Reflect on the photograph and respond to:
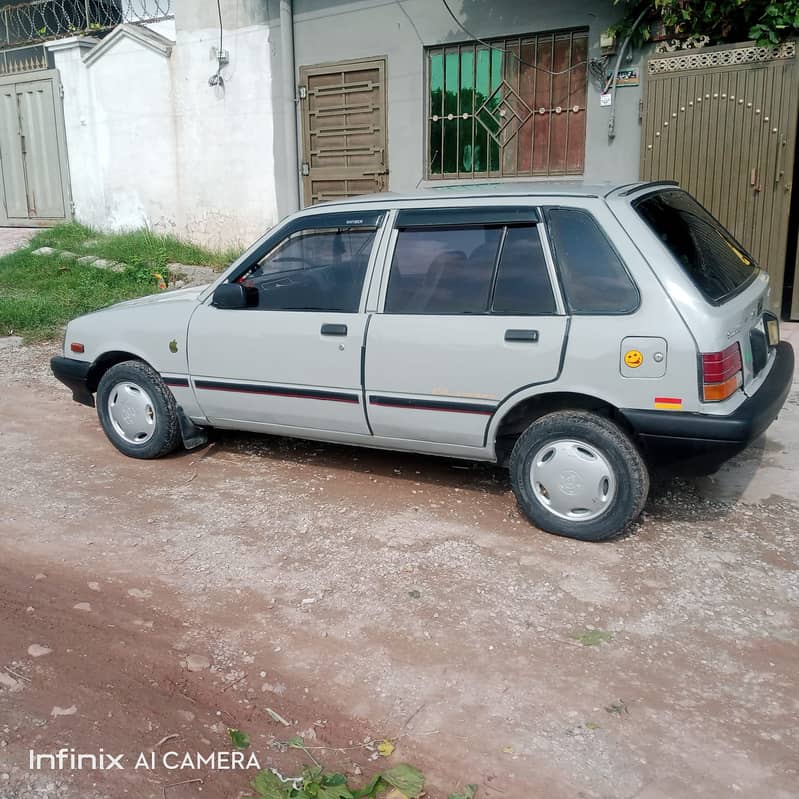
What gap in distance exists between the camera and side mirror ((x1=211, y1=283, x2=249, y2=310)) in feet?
16.4

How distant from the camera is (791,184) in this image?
7.89 m

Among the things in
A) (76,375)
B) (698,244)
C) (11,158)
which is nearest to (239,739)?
(698,244)

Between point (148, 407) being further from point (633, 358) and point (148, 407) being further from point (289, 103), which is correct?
point (289, 103)

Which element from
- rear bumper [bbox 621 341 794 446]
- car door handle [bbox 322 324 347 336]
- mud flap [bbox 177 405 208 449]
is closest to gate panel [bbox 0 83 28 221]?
mud flap [bbox 177 405 208 449]

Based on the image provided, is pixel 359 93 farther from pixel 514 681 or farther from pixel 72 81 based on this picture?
pixel 514 681

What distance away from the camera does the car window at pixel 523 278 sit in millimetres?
4270

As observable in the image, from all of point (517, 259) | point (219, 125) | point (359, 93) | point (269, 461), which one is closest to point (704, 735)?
point (517, 259)

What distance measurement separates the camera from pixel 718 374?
3.90 meters

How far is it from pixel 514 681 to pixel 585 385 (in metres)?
1.51

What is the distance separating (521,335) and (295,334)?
131cm

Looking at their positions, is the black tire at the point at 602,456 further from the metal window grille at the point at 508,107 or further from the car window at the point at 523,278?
the metal window grille at the point at 508,107

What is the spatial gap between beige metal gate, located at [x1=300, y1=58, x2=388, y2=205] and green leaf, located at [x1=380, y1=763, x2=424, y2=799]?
8.57 m

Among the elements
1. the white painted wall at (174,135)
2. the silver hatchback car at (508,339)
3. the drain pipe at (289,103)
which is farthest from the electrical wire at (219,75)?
the silver hatchback car at (508,339)

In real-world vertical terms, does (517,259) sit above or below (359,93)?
below
